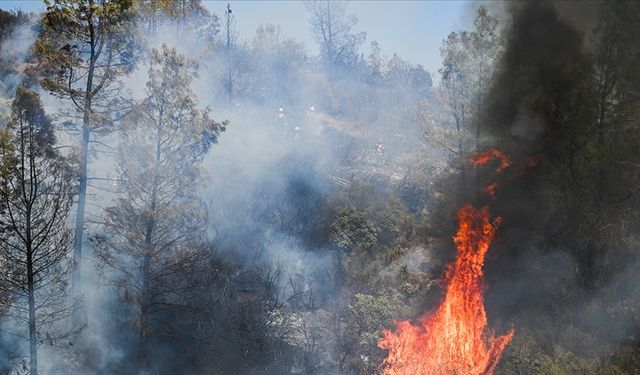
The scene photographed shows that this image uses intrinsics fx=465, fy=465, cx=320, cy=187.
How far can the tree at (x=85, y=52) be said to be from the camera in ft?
42.5

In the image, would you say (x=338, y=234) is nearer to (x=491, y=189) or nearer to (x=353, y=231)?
(x=353, y=231)

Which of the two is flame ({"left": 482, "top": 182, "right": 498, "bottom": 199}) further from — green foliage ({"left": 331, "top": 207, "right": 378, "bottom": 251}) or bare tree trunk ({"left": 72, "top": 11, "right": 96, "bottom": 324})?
bare tree trunk ({"left": 72, "top": 11, "right": 96, "bottom": 324})

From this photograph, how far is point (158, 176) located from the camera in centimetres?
1259

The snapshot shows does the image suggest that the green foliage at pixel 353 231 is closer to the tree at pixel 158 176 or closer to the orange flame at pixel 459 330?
the orange flame at pixel 459 330

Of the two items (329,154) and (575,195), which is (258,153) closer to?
(329,154)

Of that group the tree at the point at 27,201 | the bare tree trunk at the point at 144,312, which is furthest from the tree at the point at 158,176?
the tree at the point at 27,201

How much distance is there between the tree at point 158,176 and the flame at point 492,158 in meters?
9.16

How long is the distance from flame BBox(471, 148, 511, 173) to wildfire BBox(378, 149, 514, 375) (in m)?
0.03

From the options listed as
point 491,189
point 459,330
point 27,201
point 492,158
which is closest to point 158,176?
point 27,201

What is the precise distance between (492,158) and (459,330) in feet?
19.4

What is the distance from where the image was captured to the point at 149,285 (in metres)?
13.3

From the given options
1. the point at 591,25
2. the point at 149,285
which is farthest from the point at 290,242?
the point at 591,25

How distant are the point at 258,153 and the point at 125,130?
415 inches

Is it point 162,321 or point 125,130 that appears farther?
point 162,321
